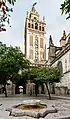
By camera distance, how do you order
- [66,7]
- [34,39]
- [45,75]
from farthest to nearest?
[34,39] < [45,75] < [66,7]

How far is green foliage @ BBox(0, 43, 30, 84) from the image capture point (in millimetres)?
33594

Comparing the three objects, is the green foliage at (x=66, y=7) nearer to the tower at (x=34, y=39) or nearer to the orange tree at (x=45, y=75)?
the orange tree at (x=45, y=75)

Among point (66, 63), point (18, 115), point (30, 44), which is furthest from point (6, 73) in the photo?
point (30, 44)

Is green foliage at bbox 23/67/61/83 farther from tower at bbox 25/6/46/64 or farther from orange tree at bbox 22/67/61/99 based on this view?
tower at bbox 25/6/46/64

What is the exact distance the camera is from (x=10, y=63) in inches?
1330

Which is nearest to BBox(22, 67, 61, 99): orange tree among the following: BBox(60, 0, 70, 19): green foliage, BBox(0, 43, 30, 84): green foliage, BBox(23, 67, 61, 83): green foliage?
BBox(23, 67, 61, 83): green foliage

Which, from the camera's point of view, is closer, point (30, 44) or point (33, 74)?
point (33, 74)

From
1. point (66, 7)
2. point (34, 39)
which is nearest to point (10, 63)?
point (66, 7)

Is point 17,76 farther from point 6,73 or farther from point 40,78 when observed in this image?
point 40,78

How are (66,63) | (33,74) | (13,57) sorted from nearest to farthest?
(33,74) → (13,57) → (66,63)

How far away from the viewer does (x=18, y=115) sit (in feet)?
39.2

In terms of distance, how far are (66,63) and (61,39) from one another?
16.3 metres

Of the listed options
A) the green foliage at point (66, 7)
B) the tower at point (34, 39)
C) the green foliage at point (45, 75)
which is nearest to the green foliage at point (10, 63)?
the green foliage at point (45, 75)

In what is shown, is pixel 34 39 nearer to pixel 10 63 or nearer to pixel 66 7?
pixel 10 63
